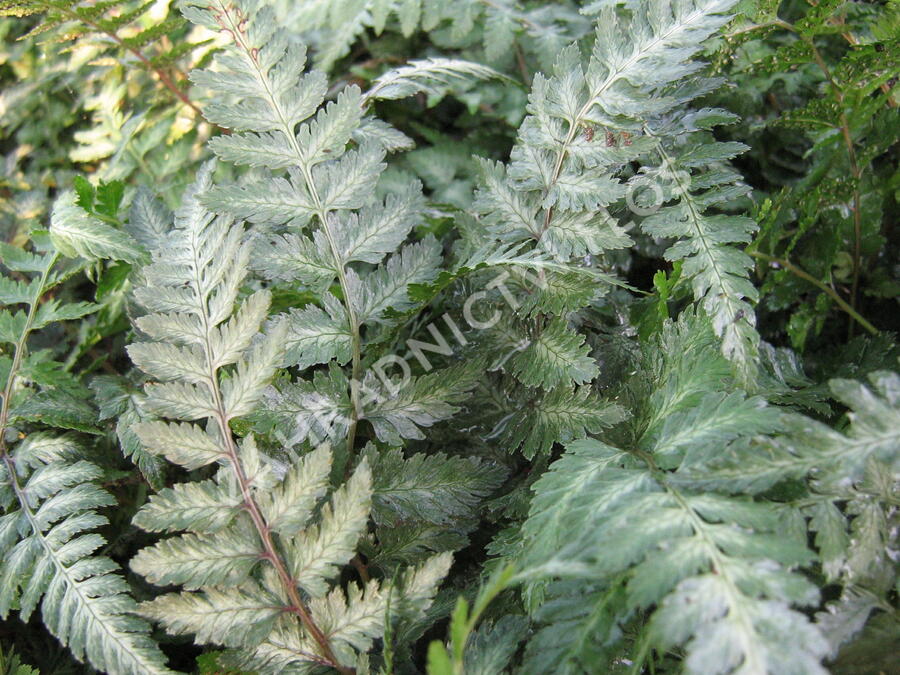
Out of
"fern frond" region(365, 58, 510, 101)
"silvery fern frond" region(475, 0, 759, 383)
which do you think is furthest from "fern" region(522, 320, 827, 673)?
"fern frond" region(365, 58, 510, 101)

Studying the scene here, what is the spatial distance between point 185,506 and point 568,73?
852 millimetres

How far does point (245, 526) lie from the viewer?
38.0 inches

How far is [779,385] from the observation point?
1.13 m

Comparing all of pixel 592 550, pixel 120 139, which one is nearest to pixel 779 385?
pixel 592 550

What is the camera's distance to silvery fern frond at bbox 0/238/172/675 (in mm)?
1009

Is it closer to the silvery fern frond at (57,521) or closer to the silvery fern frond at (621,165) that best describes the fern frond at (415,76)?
the silvery fern frond at (621,165)

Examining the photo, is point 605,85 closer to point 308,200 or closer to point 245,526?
point 308,200

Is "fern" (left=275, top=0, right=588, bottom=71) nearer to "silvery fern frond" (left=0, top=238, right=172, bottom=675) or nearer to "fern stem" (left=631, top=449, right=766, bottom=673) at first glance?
"silvery fern frond" (left=0, top=238, right=172, bottom=675)

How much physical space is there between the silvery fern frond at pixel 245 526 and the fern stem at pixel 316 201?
0.14 m

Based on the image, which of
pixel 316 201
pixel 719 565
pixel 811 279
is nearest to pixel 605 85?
pixel 316 201

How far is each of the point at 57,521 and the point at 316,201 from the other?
70 centimetres

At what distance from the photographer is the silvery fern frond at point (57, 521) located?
1.01 meters

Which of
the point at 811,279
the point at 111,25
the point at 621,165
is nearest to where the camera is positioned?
the point at 621,165

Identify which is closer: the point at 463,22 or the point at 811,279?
the point at 811,279
